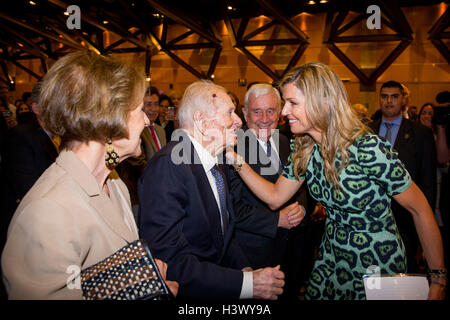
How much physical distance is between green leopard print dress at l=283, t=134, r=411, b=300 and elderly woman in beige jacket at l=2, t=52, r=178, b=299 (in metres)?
0.94

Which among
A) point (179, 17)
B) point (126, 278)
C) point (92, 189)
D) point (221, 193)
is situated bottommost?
point (126, 278)

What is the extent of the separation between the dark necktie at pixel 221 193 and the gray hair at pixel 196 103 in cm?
32

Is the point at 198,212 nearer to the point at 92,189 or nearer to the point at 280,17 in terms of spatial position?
the point at 92,189

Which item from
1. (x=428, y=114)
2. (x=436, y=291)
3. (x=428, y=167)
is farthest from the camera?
(x=428, y=114)

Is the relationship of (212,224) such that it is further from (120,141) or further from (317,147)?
Answer: (317,147)

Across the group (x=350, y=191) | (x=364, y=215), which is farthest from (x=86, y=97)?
(x=364, y=215)

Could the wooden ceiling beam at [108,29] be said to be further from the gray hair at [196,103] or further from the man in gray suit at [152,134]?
the gray hair at [196,103]

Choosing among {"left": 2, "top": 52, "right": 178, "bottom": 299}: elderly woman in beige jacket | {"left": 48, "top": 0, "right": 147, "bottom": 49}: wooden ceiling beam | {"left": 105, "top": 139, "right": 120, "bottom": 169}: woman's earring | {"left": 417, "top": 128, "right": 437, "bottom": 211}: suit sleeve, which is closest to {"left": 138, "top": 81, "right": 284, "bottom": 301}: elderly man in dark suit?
{"left": 2, "top": 52, "right": 178, "bottom": 299}: elderly woman in beige jacket

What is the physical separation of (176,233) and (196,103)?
0.78m

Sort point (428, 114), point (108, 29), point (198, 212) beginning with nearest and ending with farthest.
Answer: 1. point (198, 212)
2. point (428, 114)
3. point (108, 29)

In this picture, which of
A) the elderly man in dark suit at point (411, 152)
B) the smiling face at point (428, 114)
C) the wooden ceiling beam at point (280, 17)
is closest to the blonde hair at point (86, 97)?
the elderly man in dark suit at point (411, 152)

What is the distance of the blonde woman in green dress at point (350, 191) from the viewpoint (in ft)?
4.91

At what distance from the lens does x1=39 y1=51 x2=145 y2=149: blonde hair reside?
1090 mm

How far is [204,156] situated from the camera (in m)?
1.70
